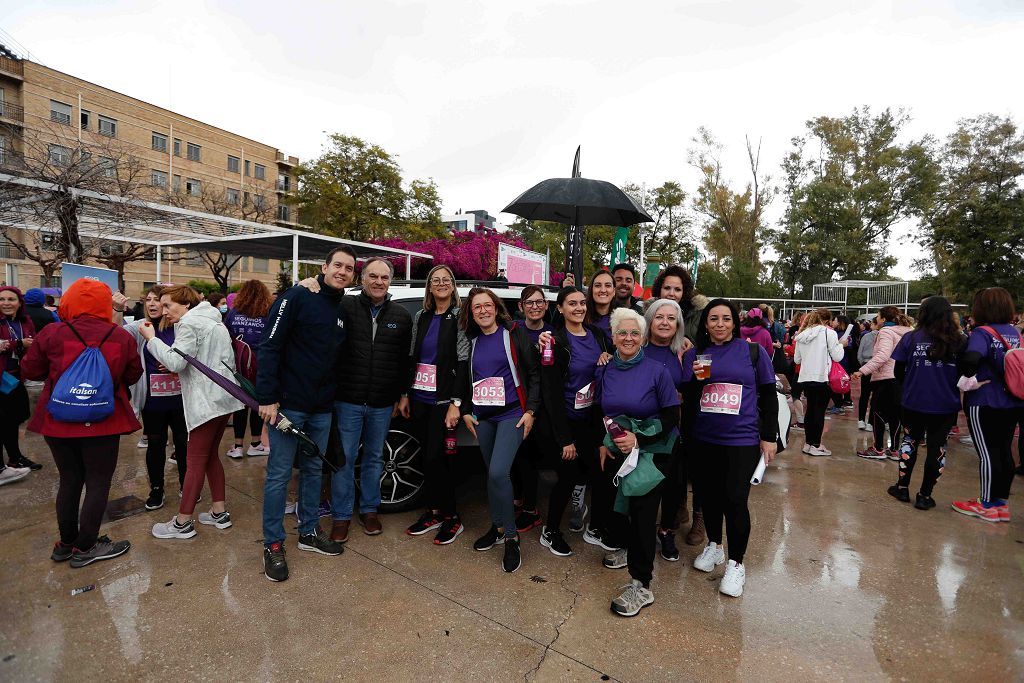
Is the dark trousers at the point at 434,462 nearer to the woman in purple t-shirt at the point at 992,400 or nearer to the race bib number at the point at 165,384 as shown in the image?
the race bib number at the point at 165,384

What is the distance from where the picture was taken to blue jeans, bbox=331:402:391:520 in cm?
331

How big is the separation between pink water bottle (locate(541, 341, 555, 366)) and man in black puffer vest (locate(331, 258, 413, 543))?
92 cm

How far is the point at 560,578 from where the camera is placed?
10.1 feet

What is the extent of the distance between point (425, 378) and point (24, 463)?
4.18m

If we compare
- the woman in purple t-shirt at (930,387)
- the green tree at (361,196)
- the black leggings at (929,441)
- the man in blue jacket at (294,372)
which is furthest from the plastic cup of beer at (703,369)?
the green tree at (361,196)

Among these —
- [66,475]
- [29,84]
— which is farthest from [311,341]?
[29,84]

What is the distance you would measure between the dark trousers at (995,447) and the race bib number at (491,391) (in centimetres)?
382

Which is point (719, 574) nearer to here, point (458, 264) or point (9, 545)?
point (9, 545)

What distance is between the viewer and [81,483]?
3.14 m

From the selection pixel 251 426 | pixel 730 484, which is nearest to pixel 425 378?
pixel 730 484

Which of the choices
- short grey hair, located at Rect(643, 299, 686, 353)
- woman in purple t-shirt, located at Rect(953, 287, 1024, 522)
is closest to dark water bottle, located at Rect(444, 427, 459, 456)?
short grey hair, located at Rect(643, 299, 686, 353)

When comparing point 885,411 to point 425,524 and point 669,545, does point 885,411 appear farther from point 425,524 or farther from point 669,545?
point 425,524

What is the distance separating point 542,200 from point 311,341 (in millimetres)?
2805

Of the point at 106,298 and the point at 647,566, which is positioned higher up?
the point at 106,298
